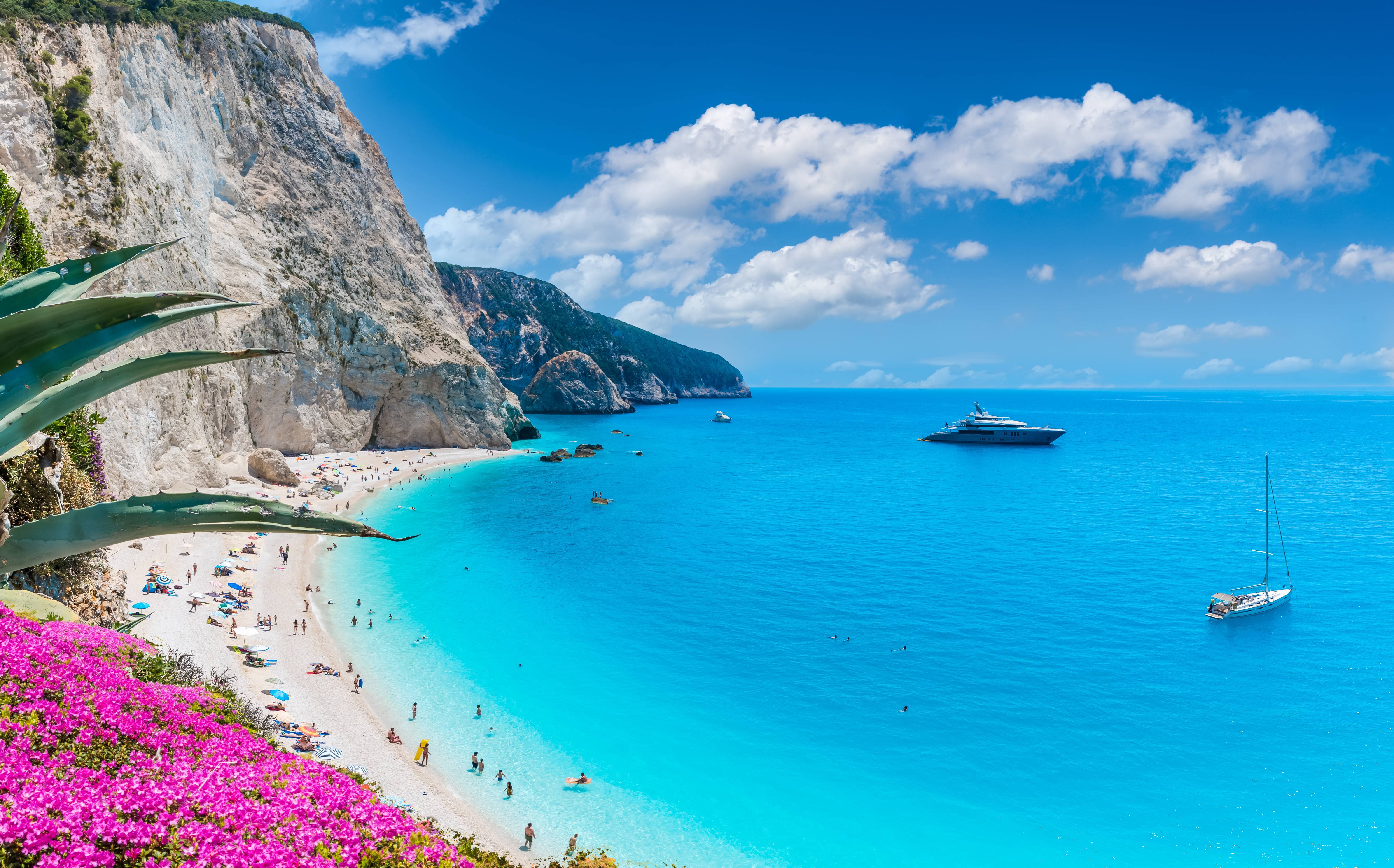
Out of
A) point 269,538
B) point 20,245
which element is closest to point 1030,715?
point 20,245

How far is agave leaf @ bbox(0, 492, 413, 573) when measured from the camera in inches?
163

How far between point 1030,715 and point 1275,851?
23.7 ft

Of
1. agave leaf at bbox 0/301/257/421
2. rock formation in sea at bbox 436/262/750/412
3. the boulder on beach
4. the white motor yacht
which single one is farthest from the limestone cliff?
the white motor yacht

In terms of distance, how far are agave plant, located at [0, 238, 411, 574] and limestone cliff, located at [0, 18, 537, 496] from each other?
126ft

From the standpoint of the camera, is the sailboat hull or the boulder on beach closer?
the sailboat hull

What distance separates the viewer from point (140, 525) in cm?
422

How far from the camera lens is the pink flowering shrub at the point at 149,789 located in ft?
13.6

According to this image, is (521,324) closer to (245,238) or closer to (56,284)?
(245,238)

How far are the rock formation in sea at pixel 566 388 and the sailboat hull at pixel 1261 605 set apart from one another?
419 feet

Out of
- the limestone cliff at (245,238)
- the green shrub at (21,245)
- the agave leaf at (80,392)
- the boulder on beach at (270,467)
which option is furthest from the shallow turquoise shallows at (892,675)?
the green shrub at (21,245)

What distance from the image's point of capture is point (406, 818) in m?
6.06

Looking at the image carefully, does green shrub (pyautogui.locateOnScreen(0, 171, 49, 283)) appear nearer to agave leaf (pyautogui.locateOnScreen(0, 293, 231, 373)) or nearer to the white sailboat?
agave leaf (pyautogui.locateOnScreen(0, 293, 231, 373))

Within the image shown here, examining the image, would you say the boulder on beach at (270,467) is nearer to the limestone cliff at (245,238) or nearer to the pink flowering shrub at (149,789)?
the limestone cliff at (245,238)

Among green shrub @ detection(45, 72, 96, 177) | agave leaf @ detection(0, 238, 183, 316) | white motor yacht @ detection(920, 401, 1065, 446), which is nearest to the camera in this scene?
agave leaf @ detection(0, 238, 183, 316)
